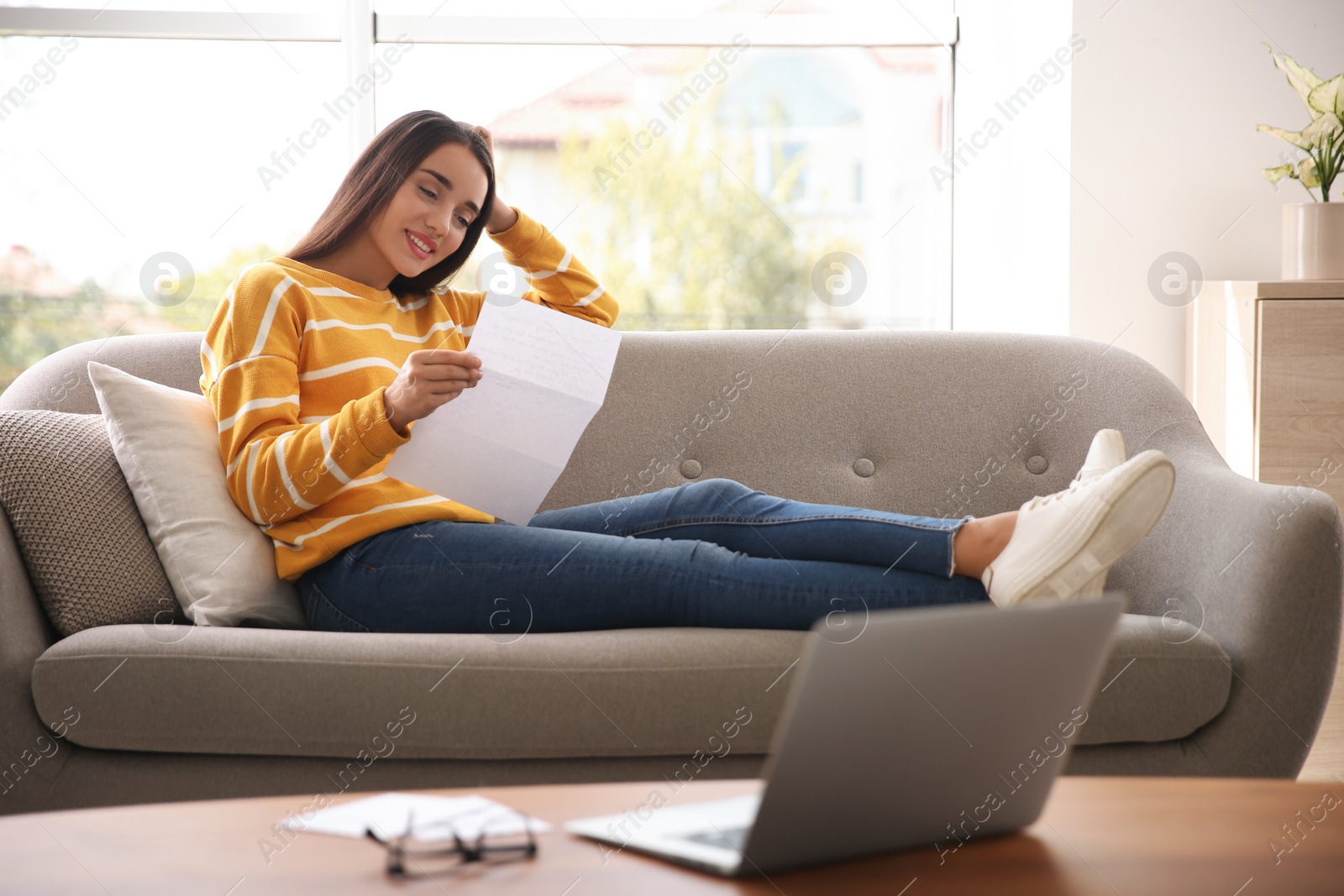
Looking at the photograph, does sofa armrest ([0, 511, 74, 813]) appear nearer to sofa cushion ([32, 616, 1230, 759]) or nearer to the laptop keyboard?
sofa cushion ([32, 616, 1230, 759])

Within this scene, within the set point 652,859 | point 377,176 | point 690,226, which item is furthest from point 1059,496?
point 690,226

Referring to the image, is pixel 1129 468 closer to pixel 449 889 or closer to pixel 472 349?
pixel 472 349

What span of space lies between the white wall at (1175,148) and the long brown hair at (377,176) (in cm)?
161

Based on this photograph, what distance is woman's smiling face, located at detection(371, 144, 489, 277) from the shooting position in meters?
1.62

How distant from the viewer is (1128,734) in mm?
1330

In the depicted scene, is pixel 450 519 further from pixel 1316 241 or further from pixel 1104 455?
pixel 1316 241

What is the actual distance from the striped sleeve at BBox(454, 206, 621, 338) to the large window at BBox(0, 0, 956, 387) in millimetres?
926

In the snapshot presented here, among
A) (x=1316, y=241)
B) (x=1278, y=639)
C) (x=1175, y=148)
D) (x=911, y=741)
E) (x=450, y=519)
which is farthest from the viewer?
(x=1175, y=148)

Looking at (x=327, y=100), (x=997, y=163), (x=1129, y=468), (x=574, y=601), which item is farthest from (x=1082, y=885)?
(x=327, y=100)

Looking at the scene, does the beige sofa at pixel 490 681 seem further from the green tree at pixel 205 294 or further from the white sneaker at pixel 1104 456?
the green tree at pixel 205 294

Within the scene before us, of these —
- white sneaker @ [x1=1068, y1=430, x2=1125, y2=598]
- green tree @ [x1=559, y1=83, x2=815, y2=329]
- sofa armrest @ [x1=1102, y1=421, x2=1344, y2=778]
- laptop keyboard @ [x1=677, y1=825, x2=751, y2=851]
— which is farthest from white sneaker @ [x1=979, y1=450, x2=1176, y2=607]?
green tree @ [x1=559, y1=83, x2=815, y2=329]

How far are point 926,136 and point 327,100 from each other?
160cm

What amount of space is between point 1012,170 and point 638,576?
75.3 inches

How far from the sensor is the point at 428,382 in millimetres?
1312
